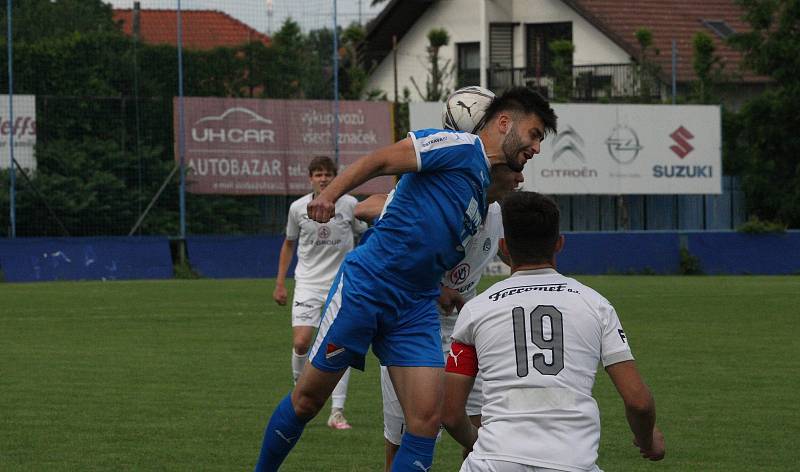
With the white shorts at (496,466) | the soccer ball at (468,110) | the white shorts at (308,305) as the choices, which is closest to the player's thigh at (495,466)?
the white shorts at (496,466)

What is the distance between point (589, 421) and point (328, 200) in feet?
5.38

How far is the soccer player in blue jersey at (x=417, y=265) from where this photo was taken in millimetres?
6156

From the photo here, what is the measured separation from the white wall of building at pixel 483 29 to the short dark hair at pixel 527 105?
38.0 metres

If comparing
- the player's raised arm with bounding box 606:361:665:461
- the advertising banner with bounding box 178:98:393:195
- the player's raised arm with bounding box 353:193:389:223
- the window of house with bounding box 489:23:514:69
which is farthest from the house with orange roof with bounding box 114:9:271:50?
the player's raised arm with bounding box 606:361:665:461

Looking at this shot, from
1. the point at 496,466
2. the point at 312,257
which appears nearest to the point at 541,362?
the point at 496,466

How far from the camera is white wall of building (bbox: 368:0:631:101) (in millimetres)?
44406

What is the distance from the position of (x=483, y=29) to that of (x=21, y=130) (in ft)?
66.2

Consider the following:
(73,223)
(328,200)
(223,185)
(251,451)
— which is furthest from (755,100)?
(328,200)

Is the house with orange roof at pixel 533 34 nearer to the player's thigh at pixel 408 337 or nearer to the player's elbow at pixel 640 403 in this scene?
the player's thigh at pixel 408 337

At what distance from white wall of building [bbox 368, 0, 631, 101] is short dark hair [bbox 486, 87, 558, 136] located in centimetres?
3805

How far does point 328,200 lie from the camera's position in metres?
5.66

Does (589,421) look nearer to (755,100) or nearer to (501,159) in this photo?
(501,159)

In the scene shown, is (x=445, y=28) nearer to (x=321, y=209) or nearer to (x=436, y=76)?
(x=436, y=76)

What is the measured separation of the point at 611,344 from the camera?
14.9ft
